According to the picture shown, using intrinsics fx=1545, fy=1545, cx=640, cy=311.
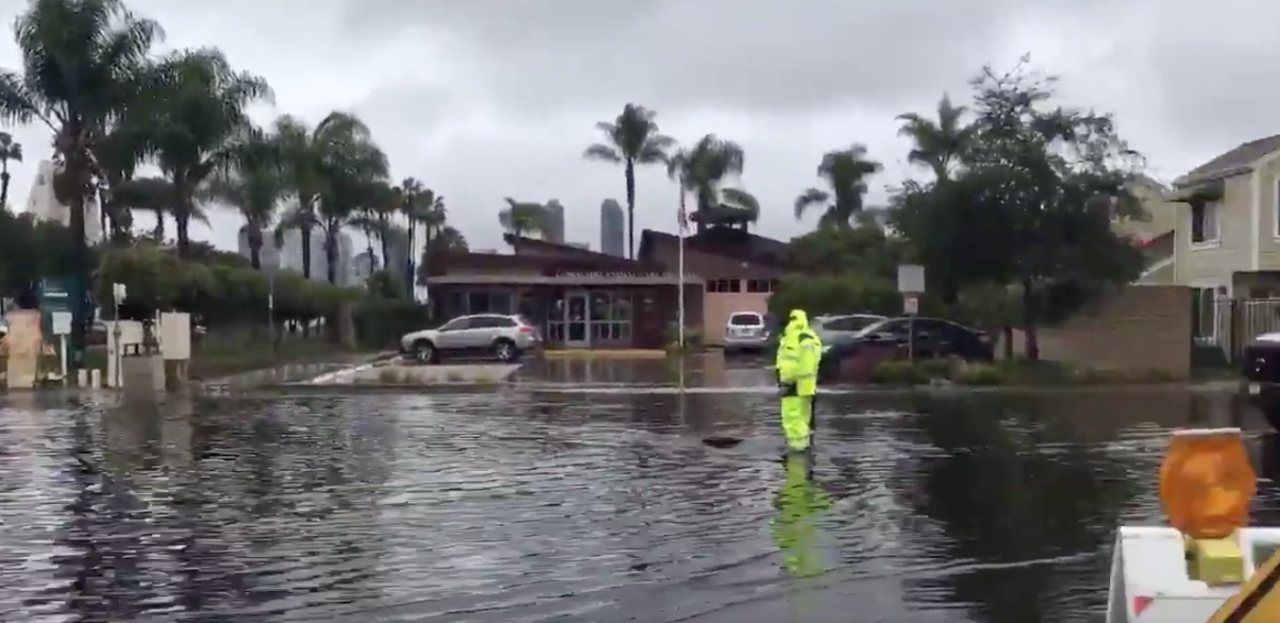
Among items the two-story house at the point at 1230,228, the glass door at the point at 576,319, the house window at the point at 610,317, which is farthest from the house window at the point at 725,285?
the two-story house at the point at 1230,228

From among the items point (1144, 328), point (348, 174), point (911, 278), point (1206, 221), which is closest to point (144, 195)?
point (348, 174)

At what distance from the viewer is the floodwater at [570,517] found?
914cm

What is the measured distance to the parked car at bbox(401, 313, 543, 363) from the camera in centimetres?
4284

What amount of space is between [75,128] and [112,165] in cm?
153

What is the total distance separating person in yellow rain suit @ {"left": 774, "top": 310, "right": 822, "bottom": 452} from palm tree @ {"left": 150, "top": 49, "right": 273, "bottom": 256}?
2802 centimetres

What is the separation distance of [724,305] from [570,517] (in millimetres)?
44072

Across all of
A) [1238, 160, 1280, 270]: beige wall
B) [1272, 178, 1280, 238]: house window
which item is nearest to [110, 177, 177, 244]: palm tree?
[1238, 160, 1280, 270]: beige wall

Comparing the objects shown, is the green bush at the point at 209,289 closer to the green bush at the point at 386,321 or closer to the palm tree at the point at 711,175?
the green bush at the point at 386,321

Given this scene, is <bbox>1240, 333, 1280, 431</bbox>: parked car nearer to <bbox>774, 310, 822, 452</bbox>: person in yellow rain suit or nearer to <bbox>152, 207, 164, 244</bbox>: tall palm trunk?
<bbox>774, 310, 822, 452</bbox>: person in yellow rain suit

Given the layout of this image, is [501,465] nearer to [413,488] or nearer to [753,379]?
[413,488]

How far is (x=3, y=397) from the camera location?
2809 cm

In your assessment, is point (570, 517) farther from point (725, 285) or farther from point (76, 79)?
point (725, 285)

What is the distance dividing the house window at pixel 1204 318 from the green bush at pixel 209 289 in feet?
79.1

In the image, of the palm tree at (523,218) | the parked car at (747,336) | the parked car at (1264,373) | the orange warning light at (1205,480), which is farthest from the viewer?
the palm tree at (523,218)
